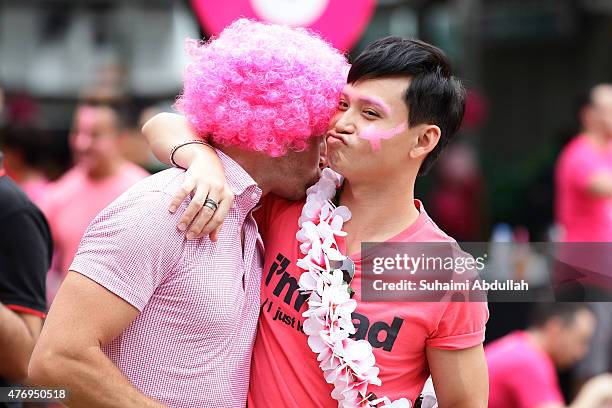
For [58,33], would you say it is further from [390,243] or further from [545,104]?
[390,243]

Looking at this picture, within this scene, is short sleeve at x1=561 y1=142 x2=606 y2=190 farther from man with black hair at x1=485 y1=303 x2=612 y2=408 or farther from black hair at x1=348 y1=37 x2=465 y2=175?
black hair at x1=348 y1=37 x2=465 y2=175

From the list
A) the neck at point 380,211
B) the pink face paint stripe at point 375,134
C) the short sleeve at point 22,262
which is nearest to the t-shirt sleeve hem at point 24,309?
the short sleeve at point 22,262

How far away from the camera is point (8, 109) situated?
385 inches

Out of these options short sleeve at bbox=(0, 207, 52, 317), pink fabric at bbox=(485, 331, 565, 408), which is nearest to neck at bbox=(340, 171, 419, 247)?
short sleeve at bbox=(0, 207, 52, 317)

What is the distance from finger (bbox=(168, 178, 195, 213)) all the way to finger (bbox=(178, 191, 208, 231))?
0.02m

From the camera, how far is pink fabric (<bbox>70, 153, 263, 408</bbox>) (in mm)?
2432

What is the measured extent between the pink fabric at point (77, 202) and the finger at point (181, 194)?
367 centimetres

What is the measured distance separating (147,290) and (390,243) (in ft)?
2.10

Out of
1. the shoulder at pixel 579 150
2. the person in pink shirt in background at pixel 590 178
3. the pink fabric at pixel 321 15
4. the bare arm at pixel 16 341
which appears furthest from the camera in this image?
the shoulder at pixel 579 150

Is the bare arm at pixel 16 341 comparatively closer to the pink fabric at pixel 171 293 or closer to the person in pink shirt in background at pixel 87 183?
the pink fabric at pixel 171 293

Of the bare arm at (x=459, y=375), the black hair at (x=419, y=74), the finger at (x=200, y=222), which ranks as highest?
the black hair at (x=419, y=74)

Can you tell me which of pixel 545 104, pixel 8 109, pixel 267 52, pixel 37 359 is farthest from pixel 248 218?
pixel 545 104

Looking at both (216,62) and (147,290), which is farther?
(216,62)

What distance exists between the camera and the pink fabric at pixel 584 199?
651 centimetres
